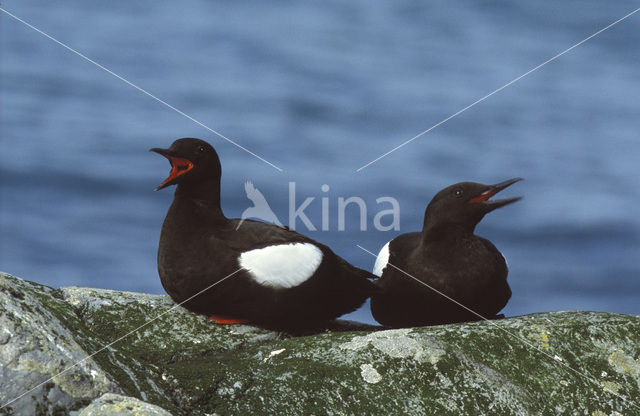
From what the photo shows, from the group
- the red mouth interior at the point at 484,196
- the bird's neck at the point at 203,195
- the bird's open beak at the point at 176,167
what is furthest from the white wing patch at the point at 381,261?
the bird's open beak at the point at 176,167

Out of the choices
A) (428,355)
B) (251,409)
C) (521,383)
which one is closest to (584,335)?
(521,383)

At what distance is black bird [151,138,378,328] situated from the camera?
5688 mm

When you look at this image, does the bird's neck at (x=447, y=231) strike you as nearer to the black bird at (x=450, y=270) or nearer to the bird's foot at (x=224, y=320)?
the black bird at (x=450, y=270)

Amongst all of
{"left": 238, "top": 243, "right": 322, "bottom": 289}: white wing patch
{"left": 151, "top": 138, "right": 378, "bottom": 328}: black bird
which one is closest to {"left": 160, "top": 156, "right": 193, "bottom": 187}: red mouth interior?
{"left": 151, "top": 138, "right": 378, "bottom": 328}: black bird

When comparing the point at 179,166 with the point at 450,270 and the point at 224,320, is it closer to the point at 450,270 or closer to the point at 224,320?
the point at 224,320

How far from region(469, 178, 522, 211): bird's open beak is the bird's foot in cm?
198

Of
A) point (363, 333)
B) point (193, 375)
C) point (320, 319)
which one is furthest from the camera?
point (320, 319)

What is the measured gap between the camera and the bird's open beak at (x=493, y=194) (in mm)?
6195

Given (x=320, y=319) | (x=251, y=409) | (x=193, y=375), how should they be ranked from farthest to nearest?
(x=320, y=319), (x=193, y=375), (x=251, y=409)

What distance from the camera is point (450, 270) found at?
614 cm

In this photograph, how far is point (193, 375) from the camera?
14.0ft

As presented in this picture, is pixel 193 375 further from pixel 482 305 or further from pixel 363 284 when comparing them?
pixel 482 305

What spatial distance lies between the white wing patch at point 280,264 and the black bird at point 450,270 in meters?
0.79

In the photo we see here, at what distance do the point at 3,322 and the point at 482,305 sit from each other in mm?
3554
